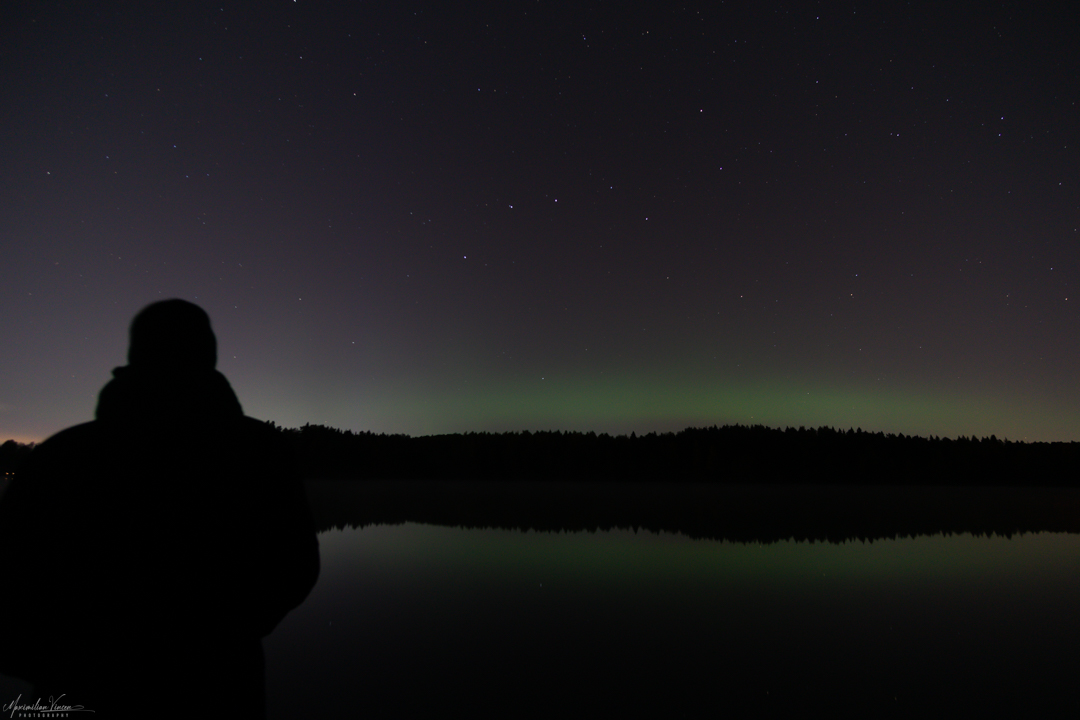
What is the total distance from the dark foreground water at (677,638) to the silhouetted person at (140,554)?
4009 mm

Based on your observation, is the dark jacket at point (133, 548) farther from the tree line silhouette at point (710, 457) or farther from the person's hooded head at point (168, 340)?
the tree line silhouette at point (710, 457)

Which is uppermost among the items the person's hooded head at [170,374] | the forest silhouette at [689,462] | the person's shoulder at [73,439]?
the person's hooded head at [170,374]

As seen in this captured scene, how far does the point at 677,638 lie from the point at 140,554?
7.42 meters

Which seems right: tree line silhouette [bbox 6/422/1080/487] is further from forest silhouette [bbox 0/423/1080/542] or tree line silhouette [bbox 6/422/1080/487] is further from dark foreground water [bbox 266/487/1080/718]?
dark foreground water [bbox 266/487/1080/718]

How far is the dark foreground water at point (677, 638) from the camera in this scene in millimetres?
5727

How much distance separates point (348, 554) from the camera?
16.2m

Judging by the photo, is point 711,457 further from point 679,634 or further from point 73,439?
point 73,439

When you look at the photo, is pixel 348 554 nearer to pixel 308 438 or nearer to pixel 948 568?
pixel 948 568

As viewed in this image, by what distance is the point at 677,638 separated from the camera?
25.6 ft

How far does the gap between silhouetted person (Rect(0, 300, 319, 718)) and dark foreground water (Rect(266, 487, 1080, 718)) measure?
158 inches

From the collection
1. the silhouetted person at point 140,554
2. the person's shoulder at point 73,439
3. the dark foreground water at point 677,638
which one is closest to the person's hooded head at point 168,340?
the silhouetted person at point 140,554

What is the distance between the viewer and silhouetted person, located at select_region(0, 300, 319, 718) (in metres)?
1.94

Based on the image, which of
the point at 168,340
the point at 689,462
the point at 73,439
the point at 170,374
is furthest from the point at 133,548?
the point at 689,462

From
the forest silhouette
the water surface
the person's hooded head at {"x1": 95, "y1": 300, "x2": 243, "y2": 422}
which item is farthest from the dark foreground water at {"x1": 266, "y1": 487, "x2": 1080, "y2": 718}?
the forest silhouette
